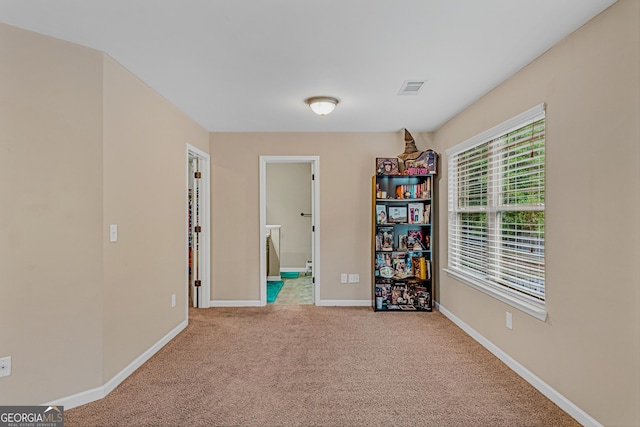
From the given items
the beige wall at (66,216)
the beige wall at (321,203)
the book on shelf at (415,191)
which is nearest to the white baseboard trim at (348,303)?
the beige wall at (321,203)

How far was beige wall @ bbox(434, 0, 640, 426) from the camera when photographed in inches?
70.1

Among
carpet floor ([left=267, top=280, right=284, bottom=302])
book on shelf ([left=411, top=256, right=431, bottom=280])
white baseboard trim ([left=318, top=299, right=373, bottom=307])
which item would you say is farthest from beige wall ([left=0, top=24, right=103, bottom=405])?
book on shelf ([left=411, top=256, right=431, bottom=280])

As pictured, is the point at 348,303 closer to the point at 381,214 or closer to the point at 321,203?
the point at 381,214

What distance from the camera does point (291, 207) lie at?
7301 mm

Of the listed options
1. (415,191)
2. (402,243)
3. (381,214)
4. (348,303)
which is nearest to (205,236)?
(348,303)

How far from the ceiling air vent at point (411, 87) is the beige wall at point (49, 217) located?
2342 millimetres

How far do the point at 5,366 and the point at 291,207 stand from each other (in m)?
5.49

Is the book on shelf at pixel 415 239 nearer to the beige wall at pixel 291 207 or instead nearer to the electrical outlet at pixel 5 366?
the beige wall at pixel 291 207

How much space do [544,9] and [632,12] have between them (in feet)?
1.28

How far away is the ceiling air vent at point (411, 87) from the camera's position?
9.76 ft

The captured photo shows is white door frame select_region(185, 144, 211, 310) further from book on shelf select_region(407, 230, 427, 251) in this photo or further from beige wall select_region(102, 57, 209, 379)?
book on shelf select_region(407, 230, 427, 251)

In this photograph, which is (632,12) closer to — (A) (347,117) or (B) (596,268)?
(B) (596,268)

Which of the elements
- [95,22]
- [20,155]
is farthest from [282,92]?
[20,155]

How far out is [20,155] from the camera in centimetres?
209
